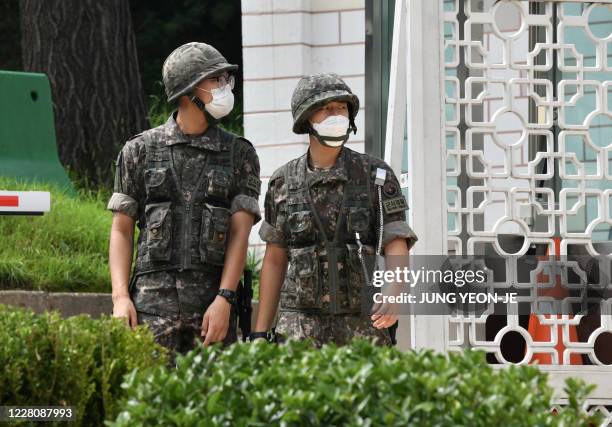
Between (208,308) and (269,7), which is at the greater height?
(269,7)

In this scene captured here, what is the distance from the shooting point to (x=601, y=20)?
8.73 meters

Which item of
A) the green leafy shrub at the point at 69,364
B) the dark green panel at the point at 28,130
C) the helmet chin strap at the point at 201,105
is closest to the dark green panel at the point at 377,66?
the dark green panel at the point at 28,130

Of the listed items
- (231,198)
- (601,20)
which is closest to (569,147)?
(601,20)

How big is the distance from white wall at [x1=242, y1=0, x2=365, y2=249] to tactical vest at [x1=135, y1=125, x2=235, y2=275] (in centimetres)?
488

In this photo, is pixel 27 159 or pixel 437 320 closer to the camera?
pixel 437 320

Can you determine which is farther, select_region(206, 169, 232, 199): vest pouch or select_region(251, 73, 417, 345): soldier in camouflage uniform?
select_region(206, 169, 232, 199): vest pouch

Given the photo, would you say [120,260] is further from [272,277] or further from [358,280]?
[358,280]

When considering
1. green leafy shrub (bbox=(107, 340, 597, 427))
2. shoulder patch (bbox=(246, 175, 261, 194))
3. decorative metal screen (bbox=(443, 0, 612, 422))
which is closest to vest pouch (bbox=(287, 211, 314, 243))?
shoulder patch (bbox=(246, 175, 261, 194))

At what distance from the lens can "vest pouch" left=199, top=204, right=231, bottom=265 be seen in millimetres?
6094

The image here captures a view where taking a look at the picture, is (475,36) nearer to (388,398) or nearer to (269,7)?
(269,7)

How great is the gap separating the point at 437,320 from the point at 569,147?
8.53 ft

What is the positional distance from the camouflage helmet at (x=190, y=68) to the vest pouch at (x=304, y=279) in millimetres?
872

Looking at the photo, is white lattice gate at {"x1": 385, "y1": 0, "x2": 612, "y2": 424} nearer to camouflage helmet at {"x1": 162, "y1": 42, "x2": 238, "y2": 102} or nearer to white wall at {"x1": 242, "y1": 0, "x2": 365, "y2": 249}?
camouflage helmet at {"x1": 162, "y1": 42, "x2": 238, "y2": 102}

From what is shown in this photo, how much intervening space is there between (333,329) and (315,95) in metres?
1.02
